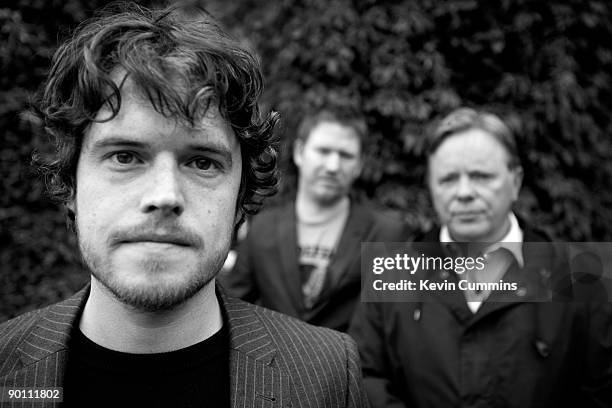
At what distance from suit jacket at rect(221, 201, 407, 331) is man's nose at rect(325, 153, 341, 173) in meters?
0.28

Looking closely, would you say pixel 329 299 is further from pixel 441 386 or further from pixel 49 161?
pixel 49 161

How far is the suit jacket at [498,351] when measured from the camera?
236 centimetres

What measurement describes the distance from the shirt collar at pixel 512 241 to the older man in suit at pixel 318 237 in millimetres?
718

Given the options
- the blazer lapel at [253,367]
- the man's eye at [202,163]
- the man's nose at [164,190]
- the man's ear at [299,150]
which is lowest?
the blazer lapel at [253,367]

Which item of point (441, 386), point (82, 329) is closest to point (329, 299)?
point (441, 386)

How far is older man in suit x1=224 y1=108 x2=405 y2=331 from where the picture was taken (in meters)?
3.27

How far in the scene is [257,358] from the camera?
1.77 metres

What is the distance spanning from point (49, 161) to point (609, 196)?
3790 mm

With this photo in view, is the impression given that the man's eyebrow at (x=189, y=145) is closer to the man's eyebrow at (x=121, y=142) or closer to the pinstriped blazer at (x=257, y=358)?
the man's eyebrow at (x=121, y=142)

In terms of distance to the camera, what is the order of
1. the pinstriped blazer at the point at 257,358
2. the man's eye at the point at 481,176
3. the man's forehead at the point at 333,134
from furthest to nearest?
the man's forehead at the point at 333,134 < the man's eye at the point at 481,176 < the pinstriped blazer at the point at 257,358

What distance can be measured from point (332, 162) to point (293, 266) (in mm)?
687

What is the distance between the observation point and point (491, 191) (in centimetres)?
267

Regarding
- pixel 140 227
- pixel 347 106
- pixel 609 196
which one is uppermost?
pixel 347 106

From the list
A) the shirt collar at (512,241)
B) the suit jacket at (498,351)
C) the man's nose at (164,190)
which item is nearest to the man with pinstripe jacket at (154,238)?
the man's nose at (164,190)
